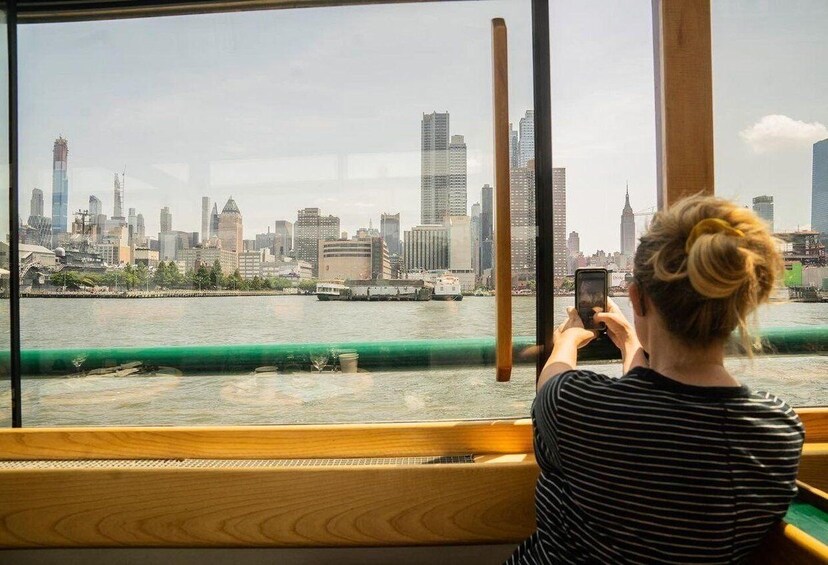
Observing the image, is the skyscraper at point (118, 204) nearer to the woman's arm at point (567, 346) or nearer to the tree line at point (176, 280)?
the tree line at point (176, 280)

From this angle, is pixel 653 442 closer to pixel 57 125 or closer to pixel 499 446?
pixel 499 446

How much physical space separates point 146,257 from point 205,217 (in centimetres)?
24

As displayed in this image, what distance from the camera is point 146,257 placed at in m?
1.85

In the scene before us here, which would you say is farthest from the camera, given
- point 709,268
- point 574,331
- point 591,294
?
point 591,294

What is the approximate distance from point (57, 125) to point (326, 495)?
154cm

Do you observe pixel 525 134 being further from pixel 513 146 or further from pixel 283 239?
pixel 283 239

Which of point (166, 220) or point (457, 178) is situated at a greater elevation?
point (457, 178)

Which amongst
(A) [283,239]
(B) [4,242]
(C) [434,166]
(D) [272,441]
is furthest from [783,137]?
(B) [4,242]

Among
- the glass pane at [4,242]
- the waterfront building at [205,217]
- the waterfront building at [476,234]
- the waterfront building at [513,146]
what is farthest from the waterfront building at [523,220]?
the glass pane at [4,242]

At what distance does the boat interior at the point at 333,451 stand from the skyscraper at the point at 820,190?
0.35m

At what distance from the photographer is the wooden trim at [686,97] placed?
166 centimetres

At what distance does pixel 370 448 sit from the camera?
169 cm

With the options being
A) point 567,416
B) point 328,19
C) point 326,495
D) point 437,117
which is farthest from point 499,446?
point 328,19

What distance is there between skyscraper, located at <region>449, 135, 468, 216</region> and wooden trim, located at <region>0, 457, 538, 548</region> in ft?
2.65
